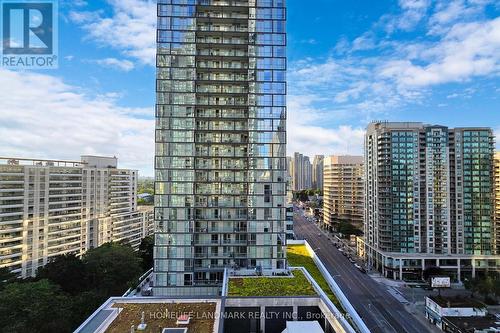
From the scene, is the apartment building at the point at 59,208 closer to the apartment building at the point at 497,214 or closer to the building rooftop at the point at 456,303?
the building rooftop at the point at 456,303

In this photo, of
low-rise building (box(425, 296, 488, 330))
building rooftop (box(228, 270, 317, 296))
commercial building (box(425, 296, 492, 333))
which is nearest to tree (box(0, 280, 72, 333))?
building rooftop (box(228, 270, 317, 296))

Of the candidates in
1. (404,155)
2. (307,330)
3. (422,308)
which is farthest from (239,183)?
(404,155)

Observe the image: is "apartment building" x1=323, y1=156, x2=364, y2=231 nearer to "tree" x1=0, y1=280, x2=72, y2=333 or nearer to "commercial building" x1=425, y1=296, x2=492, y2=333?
"commercial building" x1=425, y1=296, x2=492, y2=333

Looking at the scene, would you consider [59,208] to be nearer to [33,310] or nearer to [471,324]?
[33,310]

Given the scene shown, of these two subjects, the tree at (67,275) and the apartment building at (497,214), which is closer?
the tree at (67,275)

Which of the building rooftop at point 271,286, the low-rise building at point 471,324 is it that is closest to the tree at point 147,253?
the building rooftop at point 271,286
